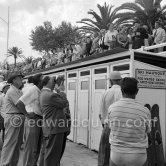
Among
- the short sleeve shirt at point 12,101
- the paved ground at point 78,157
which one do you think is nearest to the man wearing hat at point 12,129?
the short sleeve shirt at point 12,101

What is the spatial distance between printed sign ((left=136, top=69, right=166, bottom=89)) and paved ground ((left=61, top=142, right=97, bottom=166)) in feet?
7.53

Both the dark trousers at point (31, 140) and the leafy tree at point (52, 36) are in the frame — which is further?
the leafy tree at point (52, 36)

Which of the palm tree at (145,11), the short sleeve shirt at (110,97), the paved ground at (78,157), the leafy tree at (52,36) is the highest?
the leafy tree at (52,36)

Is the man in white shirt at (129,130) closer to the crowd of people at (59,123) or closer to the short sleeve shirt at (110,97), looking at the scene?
the crowd of people at (59,123)

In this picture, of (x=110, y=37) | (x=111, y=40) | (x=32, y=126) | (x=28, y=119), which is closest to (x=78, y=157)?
(x=32, y=126)

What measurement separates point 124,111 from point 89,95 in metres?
5.65

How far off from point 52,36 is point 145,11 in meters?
20.2

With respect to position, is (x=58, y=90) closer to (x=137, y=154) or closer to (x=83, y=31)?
(x=137, y=154)

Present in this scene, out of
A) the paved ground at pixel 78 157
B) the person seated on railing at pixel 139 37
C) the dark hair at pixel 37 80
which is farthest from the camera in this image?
the person seated on railing at pixel 139 37

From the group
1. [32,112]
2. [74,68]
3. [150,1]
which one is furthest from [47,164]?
[150,1]

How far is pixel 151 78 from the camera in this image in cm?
666

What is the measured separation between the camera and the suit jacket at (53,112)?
481 cm

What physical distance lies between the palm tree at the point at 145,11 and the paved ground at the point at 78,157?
13.6 m

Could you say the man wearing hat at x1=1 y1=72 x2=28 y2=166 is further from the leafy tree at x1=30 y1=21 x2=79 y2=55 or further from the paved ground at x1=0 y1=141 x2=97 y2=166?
the leafy tree at x1=30 y1=21 x2=79 y2=55
